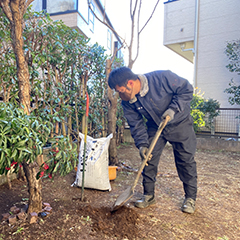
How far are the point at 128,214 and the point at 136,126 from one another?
949 millimetres

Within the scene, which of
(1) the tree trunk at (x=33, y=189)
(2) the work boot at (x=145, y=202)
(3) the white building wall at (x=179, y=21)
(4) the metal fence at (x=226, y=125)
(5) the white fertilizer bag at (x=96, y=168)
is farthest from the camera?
(3) the white building wall at (x=179, y=21)

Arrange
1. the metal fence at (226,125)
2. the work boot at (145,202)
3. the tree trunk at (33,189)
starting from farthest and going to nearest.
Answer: the metal fence at (226,125) < the work boot at (145,202) < the tree trunk at (33,189)

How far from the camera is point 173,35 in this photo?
32.1 ft

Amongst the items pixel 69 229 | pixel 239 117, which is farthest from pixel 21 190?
pixel 239 117

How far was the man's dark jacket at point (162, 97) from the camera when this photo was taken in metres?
2.22

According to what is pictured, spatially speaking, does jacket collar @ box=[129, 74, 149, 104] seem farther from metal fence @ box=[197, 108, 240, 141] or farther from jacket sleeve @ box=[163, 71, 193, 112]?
metal fence @ box=[197, 108, 240, 141]

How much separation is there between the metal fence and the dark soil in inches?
144

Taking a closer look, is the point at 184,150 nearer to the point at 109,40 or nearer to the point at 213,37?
the point at 213,37

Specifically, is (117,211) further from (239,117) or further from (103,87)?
(239,117)

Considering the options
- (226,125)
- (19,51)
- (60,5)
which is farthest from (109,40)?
(19,51)

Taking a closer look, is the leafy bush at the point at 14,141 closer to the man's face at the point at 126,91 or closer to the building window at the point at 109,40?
the man's face at the point at 126,91

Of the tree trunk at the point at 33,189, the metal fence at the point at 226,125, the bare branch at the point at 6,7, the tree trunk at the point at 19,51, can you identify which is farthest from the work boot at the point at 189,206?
the metal fence at the point at 226,125

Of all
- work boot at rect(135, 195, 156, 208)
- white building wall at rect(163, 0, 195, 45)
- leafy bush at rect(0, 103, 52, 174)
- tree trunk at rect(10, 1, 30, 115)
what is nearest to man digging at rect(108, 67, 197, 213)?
work boot at rect(135, 195, 156, 208)

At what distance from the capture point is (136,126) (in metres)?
2.45
